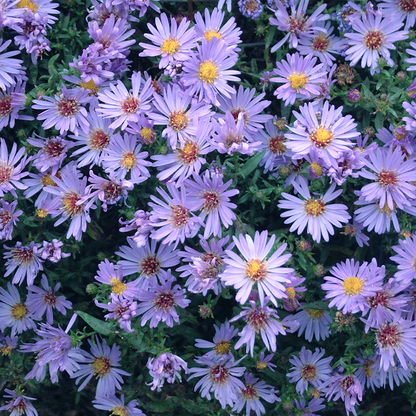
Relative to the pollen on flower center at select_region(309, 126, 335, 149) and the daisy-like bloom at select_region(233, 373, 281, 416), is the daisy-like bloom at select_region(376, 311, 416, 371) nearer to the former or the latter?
the daisy-like bloom at select_region(233, 373, 281, 416)

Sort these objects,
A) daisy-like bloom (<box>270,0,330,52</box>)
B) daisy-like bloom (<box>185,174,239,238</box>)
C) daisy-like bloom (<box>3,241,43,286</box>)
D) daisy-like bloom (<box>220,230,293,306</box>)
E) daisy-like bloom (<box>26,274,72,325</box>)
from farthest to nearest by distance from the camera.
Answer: daisy-like bloom (<box>270,0,330,52</box>), daisy-like bloom (<box>26,274,72,325</box>), daisy-like bloom (<box>3,241,43,286</box>), daisy-like bloom (<box>185,174,239,238</box>), daisy-like bloom (<box>220,230,293,306</box>)

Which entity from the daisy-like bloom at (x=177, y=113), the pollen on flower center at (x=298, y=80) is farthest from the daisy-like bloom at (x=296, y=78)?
the daisy-like bloom at (x=177, y=113)

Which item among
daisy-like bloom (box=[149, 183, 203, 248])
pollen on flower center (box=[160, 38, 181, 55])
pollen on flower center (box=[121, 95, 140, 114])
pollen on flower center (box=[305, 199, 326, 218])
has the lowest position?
daisy-like bloom (box=[149, 183, 203, 248])

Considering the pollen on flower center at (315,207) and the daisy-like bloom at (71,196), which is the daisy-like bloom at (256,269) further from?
the daisy-like bloom at (71,196)

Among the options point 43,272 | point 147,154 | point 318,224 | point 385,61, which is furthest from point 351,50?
point 43,272

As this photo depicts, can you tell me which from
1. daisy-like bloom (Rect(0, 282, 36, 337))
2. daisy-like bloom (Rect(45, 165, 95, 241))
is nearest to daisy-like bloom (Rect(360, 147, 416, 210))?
daisy-like bloom (Rect(45, 165, 95, 241))

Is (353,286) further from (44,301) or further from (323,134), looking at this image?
(44,301)
